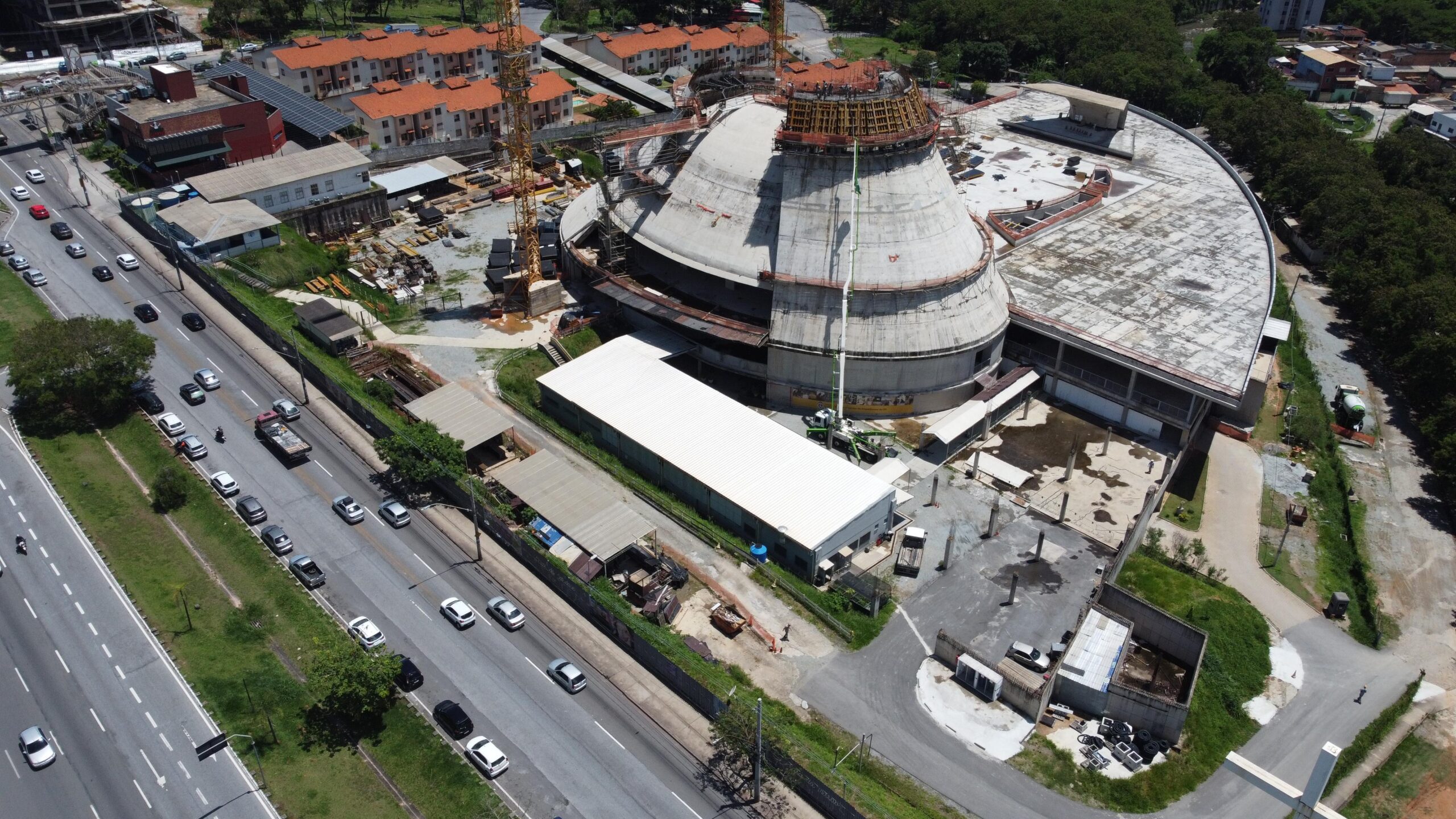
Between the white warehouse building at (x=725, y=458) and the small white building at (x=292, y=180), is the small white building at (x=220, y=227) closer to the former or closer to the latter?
the small white building at (x=292, y=180)

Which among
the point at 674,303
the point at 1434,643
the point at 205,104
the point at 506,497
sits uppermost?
the point at 205,104

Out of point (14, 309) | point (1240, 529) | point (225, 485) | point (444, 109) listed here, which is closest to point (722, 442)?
point (225, 485)

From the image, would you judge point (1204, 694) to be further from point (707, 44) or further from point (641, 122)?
point (707, 44)

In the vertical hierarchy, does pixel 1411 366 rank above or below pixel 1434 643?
above

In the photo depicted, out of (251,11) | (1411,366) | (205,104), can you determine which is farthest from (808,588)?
(251,11)

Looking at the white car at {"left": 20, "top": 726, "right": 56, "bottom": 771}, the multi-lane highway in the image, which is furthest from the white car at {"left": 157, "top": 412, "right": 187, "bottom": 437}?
the white car at {"left": 20, "top": 726, "right": 56, "bottom": 771}

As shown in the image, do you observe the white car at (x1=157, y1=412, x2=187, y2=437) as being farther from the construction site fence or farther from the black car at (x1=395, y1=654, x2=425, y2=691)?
the black car at (x1=395, y1=654, x2=425, y2=691)
